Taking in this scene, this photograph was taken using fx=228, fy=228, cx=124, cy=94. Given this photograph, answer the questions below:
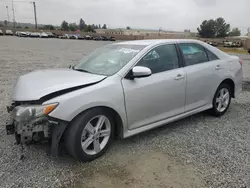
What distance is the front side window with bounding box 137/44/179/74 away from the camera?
11.3 feet

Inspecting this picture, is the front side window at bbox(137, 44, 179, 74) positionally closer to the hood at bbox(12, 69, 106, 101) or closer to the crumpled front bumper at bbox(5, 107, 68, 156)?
the hood at bbox(12, 69, 106, 101)

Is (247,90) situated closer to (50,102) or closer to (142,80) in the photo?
(142,80)

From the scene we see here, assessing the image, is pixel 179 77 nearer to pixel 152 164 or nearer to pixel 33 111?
pixel 152 164

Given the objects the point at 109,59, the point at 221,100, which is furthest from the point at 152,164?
the point at 221,100

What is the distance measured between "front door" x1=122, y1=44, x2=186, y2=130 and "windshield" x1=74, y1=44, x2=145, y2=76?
231 mm

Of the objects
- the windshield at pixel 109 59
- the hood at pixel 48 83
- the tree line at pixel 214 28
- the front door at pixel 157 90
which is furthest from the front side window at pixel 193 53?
the tree line at pixel 214 28

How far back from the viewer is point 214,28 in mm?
94875

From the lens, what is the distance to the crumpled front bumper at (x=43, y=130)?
260cm

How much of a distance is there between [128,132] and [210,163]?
1.14m

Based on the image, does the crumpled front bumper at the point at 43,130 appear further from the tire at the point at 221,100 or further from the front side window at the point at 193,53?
the tire at the point at 221,100

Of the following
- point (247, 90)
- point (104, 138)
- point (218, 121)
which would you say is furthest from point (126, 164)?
point (247, 90)

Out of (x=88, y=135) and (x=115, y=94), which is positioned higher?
(x=115, y=94)

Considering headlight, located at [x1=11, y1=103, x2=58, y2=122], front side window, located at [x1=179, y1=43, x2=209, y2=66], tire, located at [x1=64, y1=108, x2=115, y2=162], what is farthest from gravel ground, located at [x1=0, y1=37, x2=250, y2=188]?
front side window, located at [x1=179, y1=43, x2=209, y2=66]

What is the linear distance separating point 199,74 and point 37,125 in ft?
9.03
